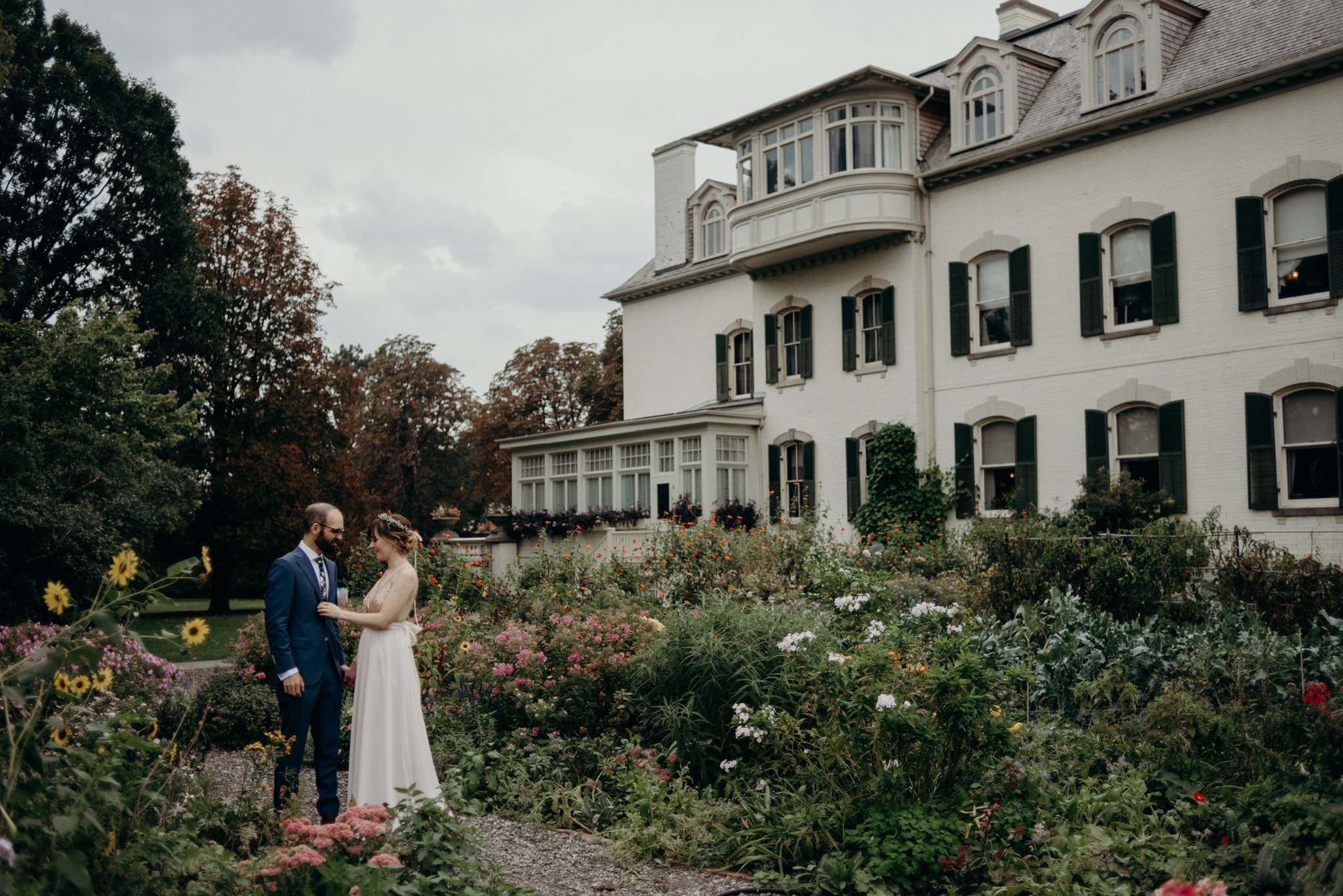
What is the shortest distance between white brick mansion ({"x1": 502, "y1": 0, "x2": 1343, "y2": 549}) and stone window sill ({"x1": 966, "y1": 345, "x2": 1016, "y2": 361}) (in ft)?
0.12

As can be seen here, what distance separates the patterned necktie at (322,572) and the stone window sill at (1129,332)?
48.4ft

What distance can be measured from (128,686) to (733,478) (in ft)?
53.2

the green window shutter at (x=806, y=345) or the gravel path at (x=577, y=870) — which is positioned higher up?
the green window shutter at (x=806, y=345)

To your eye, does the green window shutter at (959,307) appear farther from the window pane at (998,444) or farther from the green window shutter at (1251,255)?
the green window shutter at (1251,255)

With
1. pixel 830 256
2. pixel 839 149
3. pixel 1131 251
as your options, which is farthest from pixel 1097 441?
pixel 839 149

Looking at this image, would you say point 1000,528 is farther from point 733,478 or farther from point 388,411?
point 388,411

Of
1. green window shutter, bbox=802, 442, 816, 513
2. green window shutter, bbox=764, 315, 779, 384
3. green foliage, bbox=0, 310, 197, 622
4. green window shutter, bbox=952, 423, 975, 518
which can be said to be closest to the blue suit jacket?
green foliage, bbox=0, 310, 197, 622

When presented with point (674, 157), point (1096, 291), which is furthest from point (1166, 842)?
point (674, 157)

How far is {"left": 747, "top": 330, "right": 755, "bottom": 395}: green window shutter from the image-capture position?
2462 cm

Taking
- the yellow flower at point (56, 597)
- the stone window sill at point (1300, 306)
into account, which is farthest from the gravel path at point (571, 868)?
the stone window sill at point (1300, 306)

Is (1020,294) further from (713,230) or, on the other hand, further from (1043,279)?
(713,230)

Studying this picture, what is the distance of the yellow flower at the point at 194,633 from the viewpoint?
3.86 metres

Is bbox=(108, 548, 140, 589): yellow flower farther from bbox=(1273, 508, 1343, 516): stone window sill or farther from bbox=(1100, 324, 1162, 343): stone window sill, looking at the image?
bbox=(1100, 324, 1162, 343): stone window sill

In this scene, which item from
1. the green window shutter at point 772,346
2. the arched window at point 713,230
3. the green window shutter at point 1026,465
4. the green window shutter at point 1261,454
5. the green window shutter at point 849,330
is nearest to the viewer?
the green window shutter at point 1261,454
